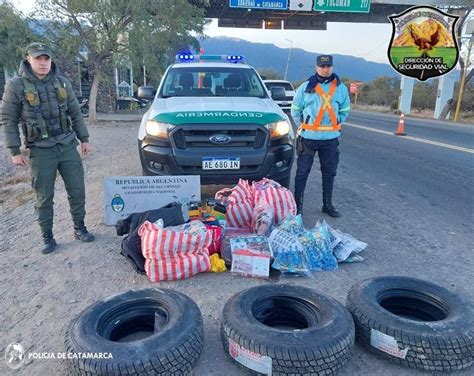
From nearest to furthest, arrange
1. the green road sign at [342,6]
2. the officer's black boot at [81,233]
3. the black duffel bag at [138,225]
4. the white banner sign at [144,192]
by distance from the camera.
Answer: the black duffel bag at [138,225]
the officer's black boot at [81,233]
the white banner sign at [144,192]
the green road sign at [342,6]

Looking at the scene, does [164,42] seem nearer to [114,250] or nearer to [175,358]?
[114,250]

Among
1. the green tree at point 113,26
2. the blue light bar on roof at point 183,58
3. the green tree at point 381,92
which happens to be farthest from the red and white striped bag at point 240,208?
the green tree at point 381,92

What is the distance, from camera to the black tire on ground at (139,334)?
7.29ft

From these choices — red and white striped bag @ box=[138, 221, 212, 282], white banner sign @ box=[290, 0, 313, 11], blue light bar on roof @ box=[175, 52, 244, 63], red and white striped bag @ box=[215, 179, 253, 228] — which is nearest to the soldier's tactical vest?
red and white striped bag @ box=[138, 221, 212, 282]

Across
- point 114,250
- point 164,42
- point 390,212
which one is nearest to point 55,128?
point 114,250

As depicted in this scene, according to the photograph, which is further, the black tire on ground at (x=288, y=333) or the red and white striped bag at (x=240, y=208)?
the red and white striped bag at (x=240, y=208)

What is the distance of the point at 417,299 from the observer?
3.00 meters

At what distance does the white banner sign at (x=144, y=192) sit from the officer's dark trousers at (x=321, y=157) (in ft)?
4.43

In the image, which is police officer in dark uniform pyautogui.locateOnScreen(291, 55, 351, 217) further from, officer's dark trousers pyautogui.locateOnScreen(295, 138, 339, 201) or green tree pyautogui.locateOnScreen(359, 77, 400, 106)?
green tree pyautogui.locateOnScreen(359, 77, 400, 106)

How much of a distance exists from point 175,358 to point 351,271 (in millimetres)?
2008

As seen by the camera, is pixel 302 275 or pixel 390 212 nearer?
pixel 302 275

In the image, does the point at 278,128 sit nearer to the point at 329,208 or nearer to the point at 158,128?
the point at 329,208

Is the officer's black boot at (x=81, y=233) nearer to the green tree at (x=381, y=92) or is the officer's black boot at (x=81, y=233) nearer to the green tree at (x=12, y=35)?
the green tree at (x=12, y=35)

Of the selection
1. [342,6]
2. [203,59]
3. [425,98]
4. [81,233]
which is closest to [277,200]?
[81,233]
